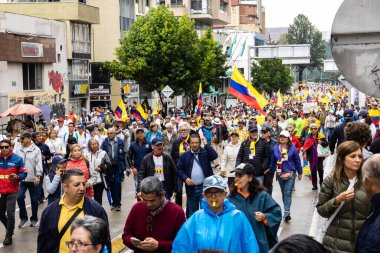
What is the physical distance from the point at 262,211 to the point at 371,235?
286 centimetres

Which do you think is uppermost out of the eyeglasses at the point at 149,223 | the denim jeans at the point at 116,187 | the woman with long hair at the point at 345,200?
the woman with long hair at the point at 345,200

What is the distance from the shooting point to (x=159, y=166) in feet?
41.7

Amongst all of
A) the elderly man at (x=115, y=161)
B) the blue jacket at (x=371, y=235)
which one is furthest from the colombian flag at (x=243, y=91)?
the blue jacket at (x=371, y=235)

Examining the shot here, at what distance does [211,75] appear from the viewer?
184 feet

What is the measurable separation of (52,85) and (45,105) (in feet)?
16.1

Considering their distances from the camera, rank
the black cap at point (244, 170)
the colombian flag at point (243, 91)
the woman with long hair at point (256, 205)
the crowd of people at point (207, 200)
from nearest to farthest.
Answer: the crowd of people at point (207, 200)
the woman with long hair at point (256, 205)
the black cap at point (244, 170)
the colombian flag at point (243, 91)

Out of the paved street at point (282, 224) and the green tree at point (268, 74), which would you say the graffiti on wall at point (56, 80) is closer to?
the paved street at point (282, 224)

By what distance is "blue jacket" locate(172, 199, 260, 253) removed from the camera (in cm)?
609

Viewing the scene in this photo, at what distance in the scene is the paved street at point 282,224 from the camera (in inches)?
487

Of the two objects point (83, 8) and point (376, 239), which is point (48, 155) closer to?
point (376, 239)

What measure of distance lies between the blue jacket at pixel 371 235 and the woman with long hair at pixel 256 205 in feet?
8.31

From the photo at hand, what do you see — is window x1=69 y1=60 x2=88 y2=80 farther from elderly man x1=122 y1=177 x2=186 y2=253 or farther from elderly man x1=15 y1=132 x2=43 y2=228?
elderly man x1=122 y1=177 x2=186 y2=253

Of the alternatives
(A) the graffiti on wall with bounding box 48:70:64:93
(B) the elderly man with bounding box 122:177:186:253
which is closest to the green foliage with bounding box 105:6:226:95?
(A) the graffiti on wall with bounding box 48:70:64:93

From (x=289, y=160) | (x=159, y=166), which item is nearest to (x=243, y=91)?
(x=289, y=160)
